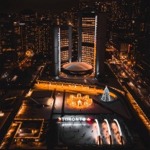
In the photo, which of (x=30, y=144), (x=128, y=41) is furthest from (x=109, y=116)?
(x=128, y=41)

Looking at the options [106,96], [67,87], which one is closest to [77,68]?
[67,87]

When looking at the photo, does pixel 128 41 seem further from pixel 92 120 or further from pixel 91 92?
pixel 92 120

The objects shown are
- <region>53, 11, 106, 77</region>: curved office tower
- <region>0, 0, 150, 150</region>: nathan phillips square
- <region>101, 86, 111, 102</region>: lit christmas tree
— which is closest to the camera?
<region>0, 0, 150, 150</region>: nathan phillips square

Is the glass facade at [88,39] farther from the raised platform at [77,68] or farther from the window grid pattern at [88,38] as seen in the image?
the raised platform at [77,68]

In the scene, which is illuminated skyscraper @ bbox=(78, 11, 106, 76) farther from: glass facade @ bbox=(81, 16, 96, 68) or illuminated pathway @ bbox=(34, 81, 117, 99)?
illuminated pathway @ bbox=(34, 81, 117, 99)

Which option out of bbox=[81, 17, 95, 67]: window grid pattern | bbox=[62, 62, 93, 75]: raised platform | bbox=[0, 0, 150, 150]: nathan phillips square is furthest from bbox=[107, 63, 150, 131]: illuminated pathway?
bbox=[81, 17, 95, 67]: window grid pattern

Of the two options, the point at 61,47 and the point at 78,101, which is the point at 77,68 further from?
the point at 78,101
